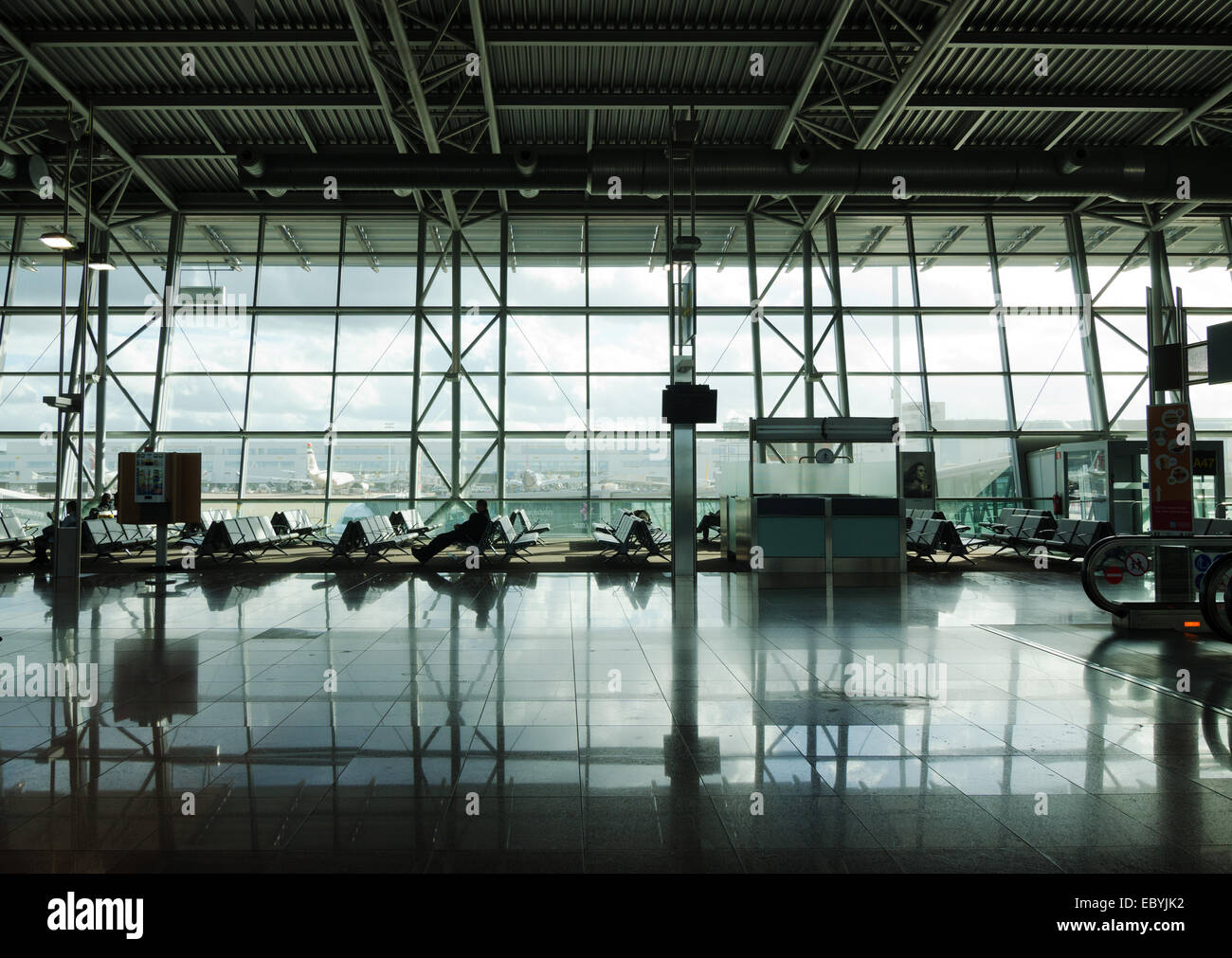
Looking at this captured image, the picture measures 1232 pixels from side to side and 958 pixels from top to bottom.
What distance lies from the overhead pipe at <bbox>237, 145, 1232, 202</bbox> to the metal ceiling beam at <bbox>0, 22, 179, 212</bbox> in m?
2.88

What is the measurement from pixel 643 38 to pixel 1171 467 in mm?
9886

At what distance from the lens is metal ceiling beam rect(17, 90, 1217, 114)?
13727 millimetres

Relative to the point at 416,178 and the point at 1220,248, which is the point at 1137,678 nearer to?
the point at 416,178

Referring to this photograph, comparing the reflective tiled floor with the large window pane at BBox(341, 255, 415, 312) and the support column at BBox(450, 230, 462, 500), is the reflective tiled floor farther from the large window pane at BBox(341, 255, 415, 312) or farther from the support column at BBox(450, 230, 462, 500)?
the large window pane at BBox(341, 255, 415, 312)

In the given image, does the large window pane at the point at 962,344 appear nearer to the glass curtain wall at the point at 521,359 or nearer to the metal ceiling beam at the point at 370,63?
the glass curtain wall at the point at 521,359

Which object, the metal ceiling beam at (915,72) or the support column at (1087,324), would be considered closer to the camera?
the metal ceiling beam at (915,72)

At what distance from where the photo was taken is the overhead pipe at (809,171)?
13.6 m

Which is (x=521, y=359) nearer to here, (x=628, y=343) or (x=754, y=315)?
(x=628, y=343)

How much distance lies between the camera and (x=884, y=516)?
12.0 metres

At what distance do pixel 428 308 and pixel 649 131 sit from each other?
6359 mm

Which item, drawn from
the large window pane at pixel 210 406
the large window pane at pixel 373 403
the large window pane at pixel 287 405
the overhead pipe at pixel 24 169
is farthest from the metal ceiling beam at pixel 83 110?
the large window pane at pixel 373 403

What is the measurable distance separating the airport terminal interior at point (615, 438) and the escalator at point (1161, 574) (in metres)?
0.05
